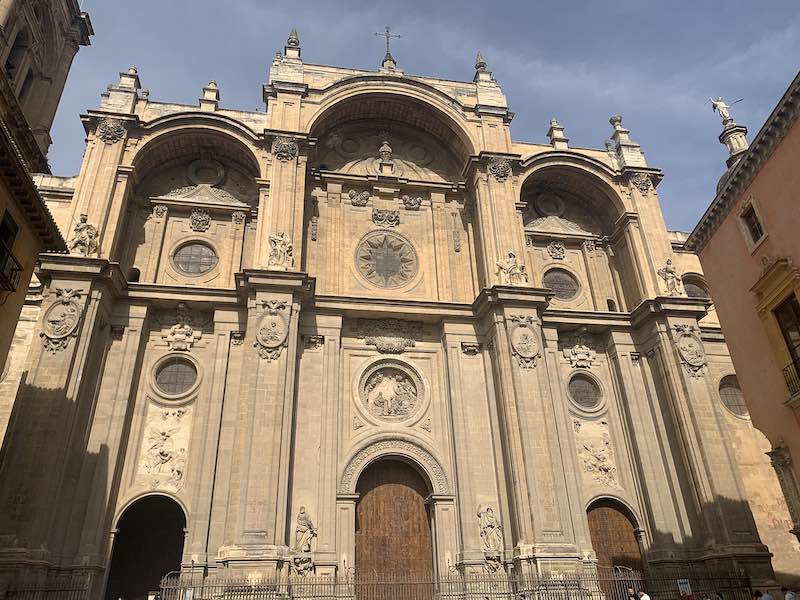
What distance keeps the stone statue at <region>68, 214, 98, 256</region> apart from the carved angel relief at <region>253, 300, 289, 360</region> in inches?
234

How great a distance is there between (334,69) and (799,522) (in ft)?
75.8

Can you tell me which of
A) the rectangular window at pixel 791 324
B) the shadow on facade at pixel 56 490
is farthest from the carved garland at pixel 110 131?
the rectangular window at pixel 791 324

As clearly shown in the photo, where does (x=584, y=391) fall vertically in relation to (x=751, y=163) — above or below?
below

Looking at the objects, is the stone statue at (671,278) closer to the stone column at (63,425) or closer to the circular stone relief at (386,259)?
the circular stone relief at (386,259)

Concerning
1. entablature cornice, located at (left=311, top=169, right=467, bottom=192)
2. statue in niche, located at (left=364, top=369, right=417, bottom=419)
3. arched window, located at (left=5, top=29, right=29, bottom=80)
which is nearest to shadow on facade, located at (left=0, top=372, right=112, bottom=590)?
statue in niche, located at (left=364, top=369, right=417, bottom=419)

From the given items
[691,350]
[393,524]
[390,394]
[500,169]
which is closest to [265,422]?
[390,394]

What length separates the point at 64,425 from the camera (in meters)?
17.0

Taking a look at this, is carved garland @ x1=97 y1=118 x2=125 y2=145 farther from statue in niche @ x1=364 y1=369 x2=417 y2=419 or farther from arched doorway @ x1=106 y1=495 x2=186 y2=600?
arched doorway @ x1=106 y1=495 x2=186 y2=600

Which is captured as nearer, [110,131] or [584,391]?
[110,131]

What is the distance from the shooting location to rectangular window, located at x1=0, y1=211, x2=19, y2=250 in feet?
47.3

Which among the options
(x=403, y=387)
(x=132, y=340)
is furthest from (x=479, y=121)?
(x=132, y=340)

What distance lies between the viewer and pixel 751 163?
17.3 m

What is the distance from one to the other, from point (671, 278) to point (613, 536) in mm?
10015

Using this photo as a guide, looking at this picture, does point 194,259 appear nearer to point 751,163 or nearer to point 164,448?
point 164,448
